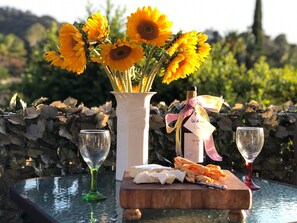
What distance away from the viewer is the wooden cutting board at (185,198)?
63.1 inches

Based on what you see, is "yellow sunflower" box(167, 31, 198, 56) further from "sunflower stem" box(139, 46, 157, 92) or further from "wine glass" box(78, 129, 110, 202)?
"wine glass" box(78, 129, 110, 202)

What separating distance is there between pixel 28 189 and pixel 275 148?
5.36 ft

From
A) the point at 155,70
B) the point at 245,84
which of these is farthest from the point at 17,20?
the point at 155,70

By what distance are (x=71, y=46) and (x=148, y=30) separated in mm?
288

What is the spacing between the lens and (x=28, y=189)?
2115mm

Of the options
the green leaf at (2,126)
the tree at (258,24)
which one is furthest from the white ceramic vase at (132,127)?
the tree at (258,24)

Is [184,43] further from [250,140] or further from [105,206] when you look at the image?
[105,206]

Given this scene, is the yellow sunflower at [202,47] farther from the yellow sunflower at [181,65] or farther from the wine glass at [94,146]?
the wine glass at [94,146]

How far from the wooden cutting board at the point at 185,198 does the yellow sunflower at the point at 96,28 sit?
64cm

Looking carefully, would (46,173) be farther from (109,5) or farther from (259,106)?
(109,5)

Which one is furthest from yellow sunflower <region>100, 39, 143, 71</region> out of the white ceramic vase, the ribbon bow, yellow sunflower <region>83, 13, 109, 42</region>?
the ribbon bow

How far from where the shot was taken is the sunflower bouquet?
76.1 inches

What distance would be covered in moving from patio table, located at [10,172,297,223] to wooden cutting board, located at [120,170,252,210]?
6 centimetres

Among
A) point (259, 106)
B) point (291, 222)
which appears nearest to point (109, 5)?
point (259, 106)
